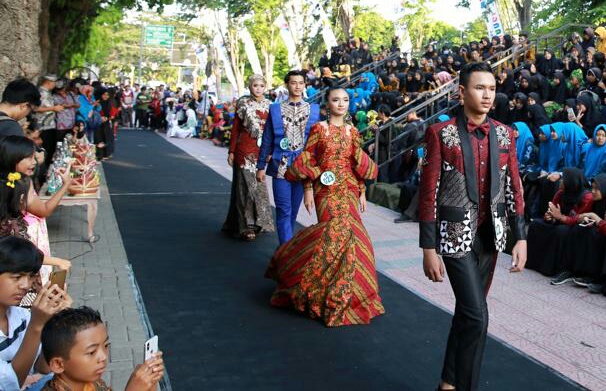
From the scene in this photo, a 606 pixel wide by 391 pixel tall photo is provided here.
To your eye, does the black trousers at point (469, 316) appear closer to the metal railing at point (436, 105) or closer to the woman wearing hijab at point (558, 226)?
the woman wearing hijab at point (558, 226)

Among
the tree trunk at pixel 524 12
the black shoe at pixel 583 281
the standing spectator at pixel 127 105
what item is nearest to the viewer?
the black shoe at pixel 583 281

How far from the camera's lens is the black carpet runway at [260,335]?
432 cm

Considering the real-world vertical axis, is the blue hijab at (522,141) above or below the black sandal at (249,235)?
above

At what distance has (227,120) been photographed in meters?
22.3

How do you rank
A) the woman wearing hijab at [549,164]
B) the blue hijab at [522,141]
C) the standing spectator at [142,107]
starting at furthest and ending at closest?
the standing spectator at [142,107] → the blue hijab at [522,141] → the woman wearing hijab at [549,164]

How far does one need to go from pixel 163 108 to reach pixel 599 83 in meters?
19.8

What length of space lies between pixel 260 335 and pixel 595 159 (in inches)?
216

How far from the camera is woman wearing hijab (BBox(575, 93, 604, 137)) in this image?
10477mm

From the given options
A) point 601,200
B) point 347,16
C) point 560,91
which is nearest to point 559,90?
point 560,91

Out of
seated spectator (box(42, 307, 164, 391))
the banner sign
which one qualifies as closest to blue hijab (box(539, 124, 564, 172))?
seated spectator (box(42, 307, 164, 391))

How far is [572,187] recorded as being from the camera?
Answer: 7.37 m

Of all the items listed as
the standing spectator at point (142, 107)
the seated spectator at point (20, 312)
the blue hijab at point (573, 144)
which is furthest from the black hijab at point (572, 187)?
the standing spectator at point (142, 107)

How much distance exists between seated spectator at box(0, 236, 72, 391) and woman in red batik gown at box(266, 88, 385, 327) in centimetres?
254

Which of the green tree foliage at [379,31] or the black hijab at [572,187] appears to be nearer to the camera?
the black hijab at [572,187]
